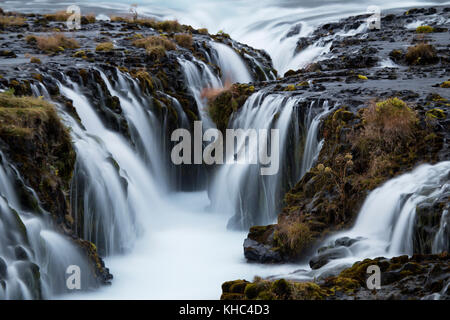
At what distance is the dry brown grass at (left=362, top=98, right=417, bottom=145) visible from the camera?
12.2m

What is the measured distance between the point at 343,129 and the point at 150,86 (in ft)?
24.9

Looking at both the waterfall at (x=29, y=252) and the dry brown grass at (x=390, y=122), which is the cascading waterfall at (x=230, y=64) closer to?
Result: the dry brown grass at (x=390, y=122)

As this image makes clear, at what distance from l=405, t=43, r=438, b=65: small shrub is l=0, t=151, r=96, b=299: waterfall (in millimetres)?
13350

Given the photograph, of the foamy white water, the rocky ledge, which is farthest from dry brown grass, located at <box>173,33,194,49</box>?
the foamy white water

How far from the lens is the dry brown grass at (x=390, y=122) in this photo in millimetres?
12234

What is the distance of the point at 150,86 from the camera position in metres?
18.9

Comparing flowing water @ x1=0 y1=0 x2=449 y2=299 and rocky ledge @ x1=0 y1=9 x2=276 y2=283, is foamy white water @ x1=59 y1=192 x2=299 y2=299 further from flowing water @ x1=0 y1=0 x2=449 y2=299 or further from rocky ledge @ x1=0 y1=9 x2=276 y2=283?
rocky ledge @ x1=0 y1=9 x2=276 y2=283

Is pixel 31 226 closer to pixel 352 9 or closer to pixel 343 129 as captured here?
pixel 343 129

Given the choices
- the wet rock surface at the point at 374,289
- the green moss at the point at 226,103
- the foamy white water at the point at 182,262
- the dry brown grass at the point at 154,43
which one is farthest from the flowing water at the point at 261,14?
the wet rock surface at the point at 374,289

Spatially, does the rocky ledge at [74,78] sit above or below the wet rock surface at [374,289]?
above

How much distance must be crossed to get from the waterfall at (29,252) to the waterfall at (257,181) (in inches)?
210

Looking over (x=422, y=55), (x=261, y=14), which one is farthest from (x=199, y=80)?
(x=261, y=14)

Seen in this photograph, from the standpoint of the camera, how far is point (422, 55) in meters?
19.4

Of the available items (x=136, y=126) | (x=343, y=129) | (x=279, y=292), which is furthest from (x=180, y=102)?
(x=279, y=292)
